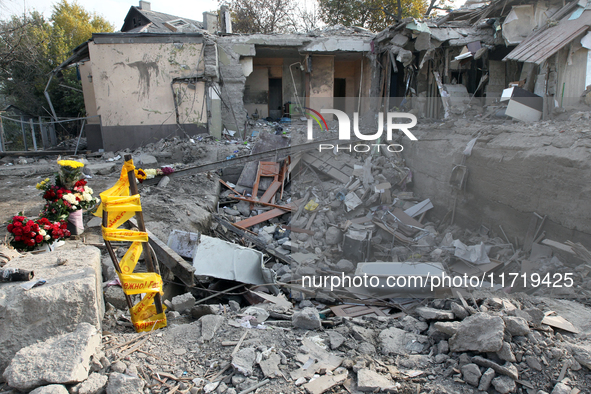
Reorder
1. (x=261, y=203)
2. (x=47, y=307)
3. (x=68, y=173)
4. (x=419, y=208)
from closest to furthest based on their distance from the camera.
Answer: (x=47, y=307)
(x=68, y=173)
(x=419, y=208)
(x=261, y=203)

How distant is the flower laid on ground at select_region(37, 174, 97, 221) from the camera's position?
449 cm

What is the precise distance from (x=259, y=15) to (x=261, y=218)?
1703 centimetres

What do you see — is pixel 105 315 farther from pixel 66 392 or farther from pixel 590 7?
pixel 590 7

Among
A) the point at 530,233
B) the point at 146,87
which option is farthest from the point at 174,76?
the point at 530,233

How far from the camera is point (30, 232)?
3.89m

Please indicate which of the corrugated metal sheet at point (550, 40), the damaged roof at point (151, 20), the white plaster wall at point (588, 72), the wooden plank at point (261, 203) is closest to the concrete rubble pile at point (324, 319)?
the wooden plank at point (261, 203)

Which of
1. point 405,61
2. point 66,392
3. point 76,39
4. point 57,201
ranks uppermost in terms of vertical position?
point 76,39

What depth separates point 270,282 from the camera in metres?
5.24

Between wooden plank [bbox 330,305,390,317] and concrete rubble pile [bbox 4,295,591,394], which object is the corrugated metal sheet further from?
wooden plank [bbox 330,305,390,317]

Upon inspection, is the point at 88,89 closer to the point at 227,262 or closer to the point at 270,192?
the point at 270,192

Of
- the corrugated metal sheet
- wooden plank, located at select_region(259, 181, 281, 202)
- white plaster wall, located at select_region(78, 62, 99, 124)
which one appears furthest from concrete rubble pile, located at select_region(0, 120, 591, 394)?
white plaster wall, located at select_region(78, 62, 99, 124)

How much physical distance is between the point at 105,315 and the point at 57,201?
1.84 m

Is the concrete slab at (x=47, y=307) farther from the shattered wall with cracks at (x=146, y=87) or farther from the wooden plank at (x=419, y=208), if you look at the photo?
the shattered wall with cracks at (x=146, y=87)

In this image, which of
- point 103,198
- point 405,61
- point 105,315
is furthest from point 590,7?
point 105,315
